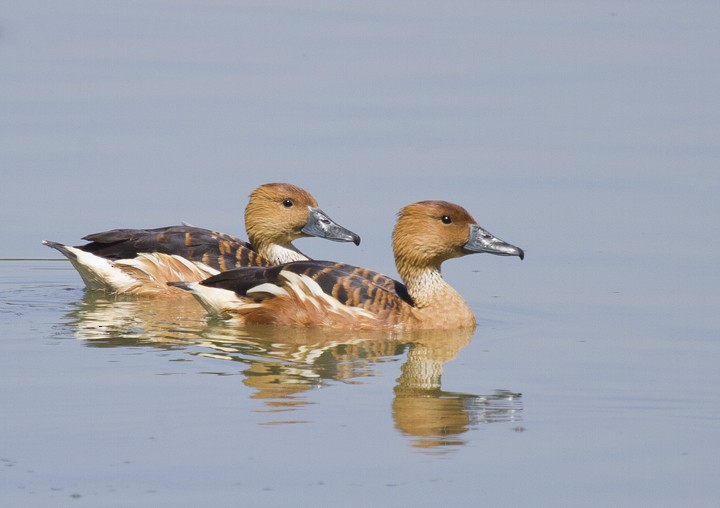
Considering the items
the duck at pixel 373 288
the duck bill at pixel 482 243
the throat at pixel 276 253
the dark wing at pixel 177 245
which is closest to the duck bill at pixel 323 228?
the throat at pixel 276 253

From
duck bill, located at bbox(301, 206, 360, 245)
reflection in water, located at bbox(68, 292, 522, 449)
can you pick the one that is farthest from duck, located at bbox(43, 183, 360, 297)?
reflection in water, located at bbox(68, 292, 522, 449)

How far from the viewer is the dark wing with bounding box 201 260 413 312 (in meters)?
13.6

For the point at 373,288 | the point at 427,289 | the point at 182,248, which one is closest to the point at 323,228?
the point at 182,248

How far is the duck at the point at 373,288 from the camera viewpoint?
13.6 metres

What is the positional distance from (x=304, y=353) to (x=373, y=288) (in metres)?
1.27

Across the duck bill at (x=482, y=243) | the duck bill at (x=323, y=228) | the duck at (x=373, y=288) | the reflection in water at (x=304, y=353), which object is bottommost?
the reflection in water at (x=304, y=353)

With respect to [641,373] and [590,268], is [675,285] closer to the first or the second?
[590,268]

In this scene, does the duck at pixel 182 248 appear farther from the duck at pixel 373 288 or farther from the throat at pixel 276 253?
the duck at pixel 373 288

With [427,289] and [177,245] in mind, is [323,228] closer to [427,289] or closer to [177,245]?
[177,245]

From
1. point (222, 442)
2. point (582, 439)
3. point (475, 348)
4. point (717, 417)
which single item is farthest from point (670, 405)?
point (222, 442)

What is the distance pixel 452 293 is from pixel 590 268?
2.19 m

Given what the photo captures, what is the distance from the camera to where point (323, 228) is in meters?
15.7

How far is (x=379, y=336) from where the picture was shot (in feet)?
44.4

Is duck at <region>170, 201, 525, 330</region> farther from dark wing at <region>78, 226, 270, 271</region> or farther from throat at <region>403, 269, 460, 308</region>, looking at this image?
dark wing at <region>78, 226, 270, 271</region>
